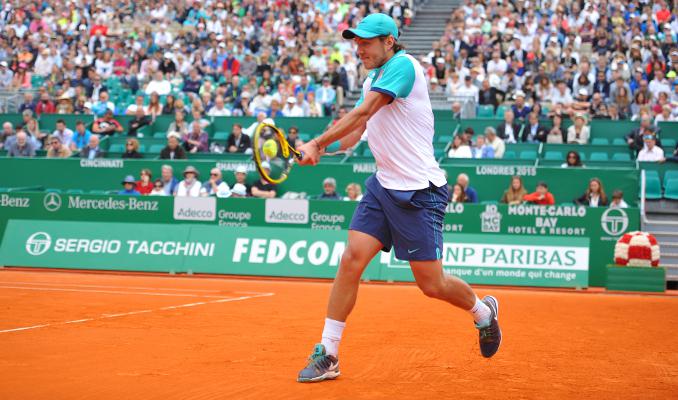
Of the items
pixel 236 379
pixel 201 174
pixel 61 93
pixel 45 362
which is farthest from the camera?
pixel 61 93

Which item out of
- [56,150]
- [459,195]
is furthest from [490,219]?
[56,150]

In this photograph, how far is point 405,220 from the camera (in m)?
5.81

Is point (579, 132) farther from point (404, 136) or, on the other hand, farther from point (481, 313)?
point (404, 136)

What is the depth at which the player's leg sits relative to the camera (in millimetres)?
5875

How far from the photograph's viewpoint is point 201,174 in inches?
732

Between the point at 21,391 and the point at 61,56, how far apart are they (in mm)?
24696

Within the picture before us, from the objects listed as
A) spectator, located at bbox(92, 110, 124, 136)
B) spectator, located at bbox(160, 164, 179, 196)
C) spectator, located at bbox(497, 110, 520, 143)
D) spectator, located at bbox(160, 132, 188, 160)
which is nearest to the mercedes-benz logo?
spectator, located at bbox(160, 164, 179, 196)

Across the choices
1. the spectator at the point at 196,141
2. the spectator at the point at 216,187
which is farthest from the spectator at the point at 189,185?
the spectator at the point at 196,141

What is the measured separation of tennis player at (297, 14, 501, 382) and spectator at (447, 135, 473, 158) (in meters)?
12.4

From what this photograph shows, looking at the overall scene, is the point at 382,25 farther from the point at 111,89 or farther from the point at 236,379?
the point at 111,89

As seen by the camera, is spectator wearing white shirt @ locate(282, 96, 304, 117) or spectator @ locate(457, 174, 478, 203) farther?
spectator wearing white shirt @ locate(282, 96, 304, 117)

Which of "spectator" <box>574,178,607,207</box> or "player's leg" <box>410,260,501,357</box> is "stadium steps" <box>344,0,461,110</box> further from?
"player's leg" <box>410,260,501,357</box>

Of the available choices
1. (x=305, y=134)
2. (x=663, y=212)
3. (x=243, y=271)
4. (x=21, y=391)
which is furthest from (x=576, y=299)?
(x=21, y=391)

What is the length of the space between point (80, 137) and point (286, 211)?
6.97 meters
